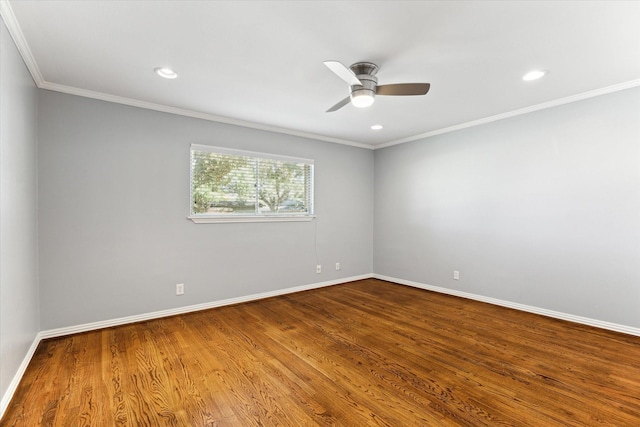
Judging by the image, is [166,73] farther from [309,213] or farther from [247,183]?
[309,213]

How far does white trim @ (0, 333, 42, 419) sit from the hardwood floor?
4 cm

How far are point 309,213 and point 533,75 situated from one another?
10.6 ft

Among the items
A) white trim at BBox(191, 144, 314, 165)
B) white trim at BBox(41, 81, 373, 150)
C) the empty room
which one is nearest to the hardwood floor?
the empty room

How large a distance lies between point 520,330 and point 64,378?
4.05 metres

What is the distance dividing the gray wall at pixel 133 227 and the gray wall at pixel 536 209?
84.7 inches

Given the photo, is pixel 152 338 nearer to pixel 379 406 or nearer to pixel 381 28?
pixel 379 406

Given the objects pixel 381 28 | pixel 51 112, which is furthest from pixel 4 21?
pixel 381 28

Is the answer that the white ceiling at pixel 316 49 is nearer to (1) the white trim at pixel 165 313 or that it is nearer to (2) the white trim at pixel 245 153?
(2) the white trim at pixel 245 153

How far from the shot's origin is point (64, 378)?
2219 mm

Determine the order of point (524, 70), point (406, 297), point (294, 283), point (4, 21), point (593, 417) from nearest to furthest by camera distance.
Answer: point (593, 417) < point (4, 21) < point (524, 70) < point (406, 297) < point (294, 283)

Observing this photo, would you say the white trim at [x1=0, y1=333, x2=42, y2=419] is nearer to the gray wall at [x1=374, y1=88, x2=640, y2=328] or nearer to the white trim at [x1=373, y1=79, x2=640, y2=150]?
the gray wall at [x1=374, y1=88, x2=640, y2=328]

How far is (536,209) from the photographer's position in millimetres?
3635

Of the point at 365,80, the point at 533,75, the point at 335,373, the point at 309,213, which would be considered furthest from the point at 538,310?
the point at 365,80

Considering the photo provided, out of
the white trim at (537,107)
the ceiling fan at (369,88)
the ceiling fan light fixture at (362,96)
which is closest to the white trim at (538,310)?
the white trim at (537,107)
